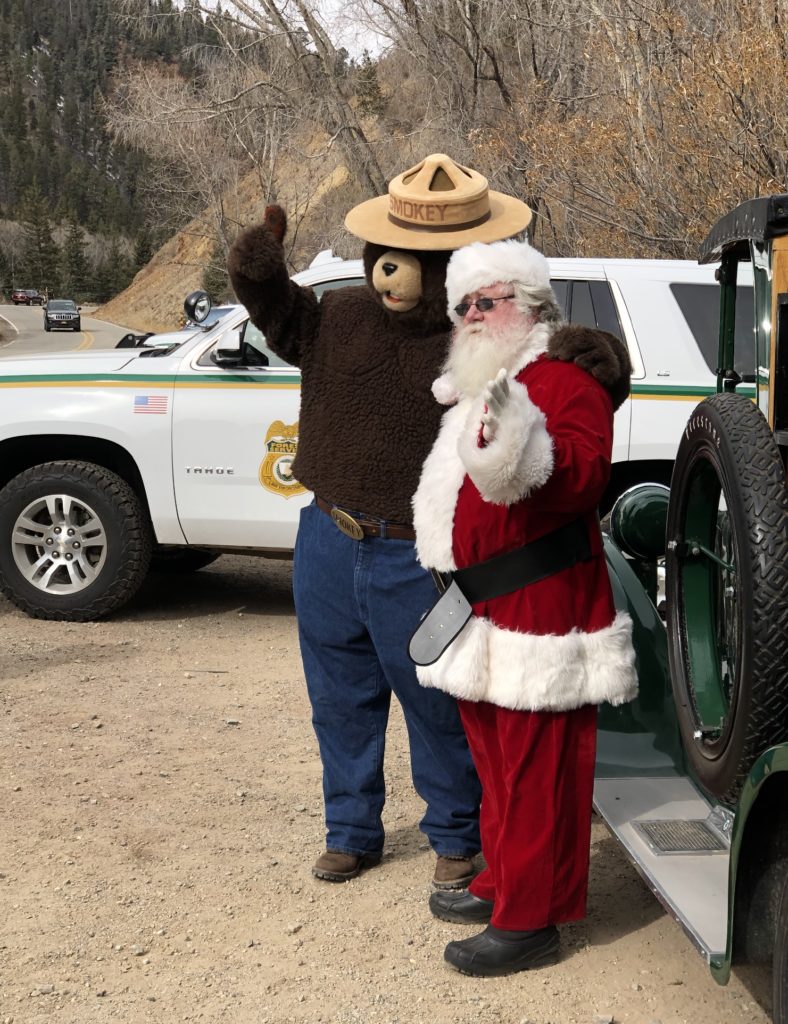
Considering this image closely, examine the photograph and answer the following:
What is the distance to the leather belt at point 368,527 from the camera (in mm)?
3508

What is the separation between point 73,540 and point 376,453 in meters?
3.77

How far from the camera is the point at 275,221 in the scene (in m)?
3.73

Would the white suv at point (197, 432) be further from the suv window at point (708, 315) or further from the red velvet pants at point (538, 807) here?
the red velvet pants at point (538, 807)

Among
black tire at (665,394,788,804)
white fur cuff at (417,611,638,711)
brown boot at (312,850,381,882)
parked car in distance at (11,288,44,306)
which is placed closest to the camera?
black tire at (665,394,788,804)

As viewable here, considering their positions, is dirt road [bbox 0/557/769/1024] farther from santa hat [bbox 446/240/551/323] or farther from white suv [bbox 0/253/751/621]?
santa hat [bbox 446/240/551/323]

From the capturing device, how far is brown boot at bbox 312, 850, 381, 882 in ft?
12.5

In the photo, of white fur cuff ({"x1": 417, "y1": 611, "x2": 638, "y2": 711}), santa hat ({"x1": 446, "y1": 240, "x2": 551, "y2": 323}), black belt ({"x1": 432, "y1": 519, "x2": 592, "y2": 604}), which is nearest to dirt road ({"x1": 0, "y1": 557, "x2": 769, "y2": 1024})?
white fur cuff ({"x1": 417, "y1": 611, "x2": 638, "y2": 711})

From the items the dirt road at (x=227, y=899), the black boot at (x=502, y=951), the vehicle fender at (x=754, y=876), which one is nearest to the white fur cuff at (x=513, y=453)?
the vehicle fender at (x=754, y=876)

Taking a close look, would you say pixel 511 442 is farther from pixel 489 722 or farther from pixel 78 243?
pixel 78 243

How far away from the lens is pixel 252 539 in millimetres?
6809

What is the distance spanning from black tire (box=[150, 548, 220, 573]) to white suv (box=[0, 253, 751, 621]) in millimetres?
887

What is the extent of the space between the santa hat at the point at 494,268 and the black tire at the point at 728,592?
51 centimetres

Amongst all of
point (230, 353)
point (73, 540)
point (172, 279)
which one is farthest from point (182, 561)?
point (172, 279)

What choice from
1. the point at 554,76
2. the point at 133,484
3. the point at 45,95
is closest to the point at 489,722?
the point at 133,484
